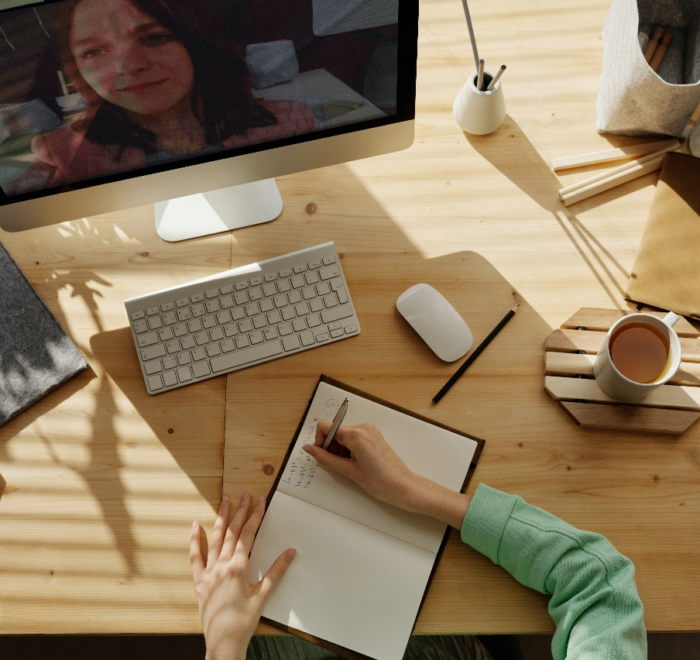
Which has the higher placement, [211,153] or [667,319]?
[211,153]

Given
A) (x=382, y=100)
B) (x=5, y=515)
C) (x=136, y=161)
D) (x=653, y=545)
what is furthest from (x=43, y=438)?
(x=653, y=545)

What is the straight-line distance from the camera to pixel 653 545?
792 mm

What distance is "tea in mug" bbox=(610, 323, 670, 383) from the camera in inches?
31.4

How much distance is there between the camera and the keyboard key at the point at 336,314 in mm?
890

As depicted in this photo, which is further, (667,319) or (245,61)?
(667,319)

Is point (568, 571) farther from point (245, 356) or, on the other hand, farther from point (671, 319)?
point (245, 356)

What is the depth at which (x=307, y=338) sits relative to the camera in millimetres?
879

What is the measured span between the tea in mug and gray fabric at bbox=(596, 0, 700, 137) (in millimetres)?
331

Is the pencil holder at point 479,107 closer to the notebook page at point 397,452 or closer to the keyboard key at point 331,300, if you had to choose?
the keyboard key at point 331,300

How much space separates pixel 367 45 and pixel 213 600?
0.68m

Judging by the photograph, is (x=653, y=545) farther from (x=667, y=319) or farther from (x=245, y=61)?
(x=245, y=61)

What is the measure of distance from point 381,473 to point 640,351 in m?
0.36

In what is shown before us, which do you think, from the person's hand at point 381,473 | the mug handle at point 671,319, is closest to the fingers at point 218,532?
the person's hand at point 381,473

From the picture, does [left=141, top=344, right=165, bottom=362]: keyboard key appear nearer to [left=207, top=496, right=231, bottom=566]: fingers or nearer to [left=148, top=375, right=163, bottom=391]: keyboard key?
[left=148, top=375, right=163, bottom=391]: keyboard key
